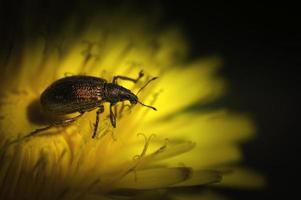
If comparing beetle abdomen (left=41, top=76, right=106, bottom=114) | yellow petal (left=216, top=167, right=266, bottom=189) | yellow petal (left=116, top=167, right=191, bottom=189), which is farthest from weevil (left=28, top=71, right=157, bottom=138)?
yellow petal (left=216, top=167, right=266, bottom=189)

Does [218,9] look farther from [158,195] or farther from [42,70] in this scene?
[158,195]

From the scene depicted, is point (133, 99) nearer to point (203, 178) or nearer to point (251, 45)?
point (203, 178)

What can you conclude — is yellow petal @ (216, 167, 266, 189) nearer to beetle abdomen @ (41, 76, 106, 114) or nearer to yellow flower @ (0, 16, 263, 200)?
yellow flower @ (0, 16, 263, 200)

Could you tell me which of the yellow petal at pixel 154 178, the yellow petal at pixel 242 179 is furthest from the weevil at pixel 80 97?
the yellow petal at pixel 242 179

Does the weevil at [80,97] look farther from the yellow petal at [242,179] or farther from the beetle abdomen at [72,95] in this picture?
the yellow petal at [242,179]

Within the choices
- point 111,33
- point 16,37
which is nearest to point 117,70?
point 111,33

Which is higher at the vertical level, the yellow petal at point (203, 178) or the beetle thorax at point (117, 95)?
the beetle thorax at point (117, 95)
